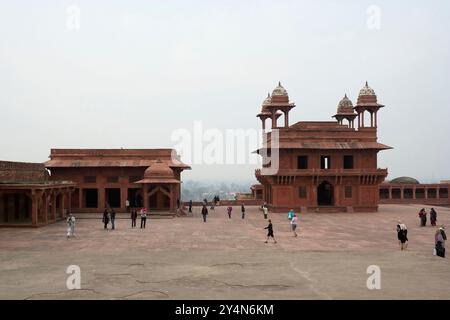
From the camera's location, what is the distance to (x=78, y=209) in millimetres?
43719

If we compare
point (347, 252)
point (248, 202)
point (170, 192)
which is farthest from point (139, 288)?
point (248, 202)

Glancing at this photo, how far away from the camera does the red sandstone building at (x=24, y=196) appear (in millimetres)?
31422

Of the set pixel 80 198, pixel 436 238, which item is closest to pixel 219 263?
pixel 436 238

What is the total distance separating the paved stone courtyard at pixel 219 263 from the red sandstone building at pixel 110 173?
12394mm

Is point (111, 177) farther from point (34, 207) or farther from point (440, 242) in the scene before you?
point (440, 242)

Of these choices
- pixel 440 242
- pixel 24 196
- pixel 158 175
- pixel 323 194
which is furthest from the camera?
pixel 323 194

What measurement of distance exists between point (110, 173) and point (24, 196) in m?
10.2

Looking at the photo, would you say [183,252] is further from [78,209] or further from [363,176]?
[363,176]

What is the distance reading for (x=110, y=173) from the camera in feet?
147

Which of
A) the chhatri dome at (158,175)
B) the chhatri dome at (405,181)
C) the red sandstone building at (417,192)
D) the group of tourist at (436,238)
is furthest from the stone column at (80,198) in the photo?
the chhatri dome at (405,181)

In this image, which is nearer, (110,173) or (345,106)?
(110,173)

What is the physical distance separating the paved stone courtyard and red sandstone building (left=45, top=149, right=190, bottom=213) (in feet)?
40.7

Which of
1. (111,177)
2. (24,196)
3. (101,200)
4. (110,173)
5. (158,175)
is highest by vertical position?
(110,173)

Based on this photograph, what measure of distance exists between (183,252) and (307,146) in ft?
86.1
